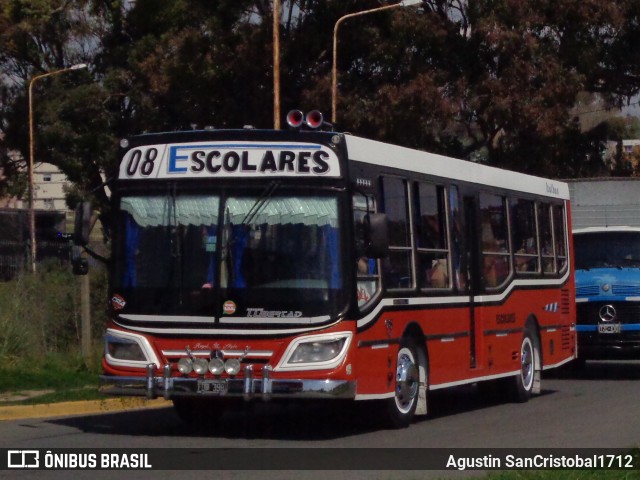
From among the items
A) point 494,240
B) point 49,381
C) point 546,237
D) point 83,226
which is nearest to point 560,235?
point 546,237

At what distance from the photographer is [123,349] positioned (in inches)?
495

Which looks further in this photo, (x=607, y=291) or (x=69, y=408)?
(x=607, y=291)

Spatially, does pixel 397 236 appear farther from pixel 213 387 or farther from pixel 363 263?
pixel 213 387

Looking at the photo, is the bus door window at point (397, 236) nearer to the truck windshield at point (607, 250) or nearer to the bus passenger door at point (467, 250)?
the bus passenger door at point (467, 250)

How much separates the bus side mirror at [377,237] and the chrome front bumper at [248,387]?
1.23 meters

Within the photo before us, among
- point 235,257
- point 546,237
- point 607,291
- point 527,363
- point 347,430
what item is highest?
point 546,237

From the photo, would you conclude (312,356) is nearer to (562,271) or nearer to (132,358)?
(132,358)

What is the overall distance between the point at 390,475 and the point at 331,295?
2465 millimetres

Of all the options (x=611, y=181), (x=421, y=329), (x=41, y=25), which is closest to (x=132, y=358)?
(x=421, y=329)

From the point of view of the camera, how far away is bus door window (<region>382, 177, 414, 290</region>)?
13.1 m

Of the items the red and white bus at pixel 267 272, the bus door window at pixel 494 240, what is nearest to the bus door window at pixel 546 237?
the bus door window at pixel 494 240

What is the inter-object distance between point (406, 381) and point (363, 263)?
160 cm

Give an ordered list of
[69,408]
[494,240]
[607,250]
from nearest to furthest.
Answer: [69,408], [494,240], [607,250]

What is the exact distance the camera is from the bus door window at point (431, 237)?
45.6 feet
